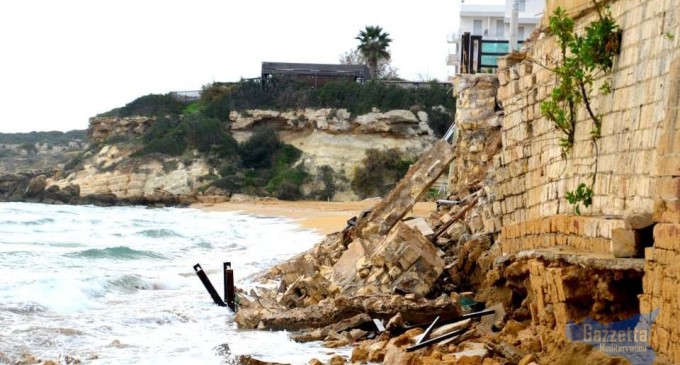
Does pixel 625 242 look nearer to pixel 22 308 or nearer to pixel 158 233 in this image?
pixel 22 308

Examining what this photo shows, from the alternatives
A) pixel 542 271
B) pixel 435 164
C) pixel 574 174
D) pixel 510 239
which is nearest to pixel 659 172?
pixel 542 271

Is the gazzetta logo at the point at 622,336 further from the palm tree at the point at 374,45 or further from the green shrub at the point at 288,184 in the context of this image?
the palm tree at the point at 374,45

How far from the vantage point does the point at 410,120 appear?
54.6 m

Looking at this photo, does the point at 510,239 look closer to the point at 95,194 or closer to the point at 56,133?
the point at 95,194

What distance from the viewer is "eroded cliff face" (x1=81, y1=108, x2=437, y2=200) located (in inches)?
2132

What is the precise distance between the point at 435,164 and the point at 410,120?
3700 cm

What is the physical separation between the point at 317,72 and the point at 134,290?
138 ft

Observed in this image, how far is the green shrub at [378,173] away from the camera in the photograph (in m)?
51.5

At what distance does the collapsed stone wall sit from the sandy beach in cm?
2154

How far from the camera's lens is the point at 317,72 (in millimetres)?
61094

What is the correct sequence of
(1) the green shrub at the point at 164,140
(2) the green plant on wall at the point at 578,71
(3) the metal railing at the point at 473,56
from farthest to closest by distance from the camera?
(1) the green shrub at the point at 164,140
(3) the metal railing at the point at 473,56
(2) the green plant on wall at the point at 578,71

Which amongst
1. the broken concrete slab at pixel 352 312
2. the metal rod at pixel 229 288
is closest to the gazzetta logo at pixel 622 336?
the broken concrete slab at pixel 352 312

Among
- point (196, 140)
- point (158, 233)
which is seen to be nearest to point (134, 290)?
point (158, 233)

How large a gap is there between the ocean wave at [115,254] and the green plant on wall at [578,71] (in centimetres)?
1888
